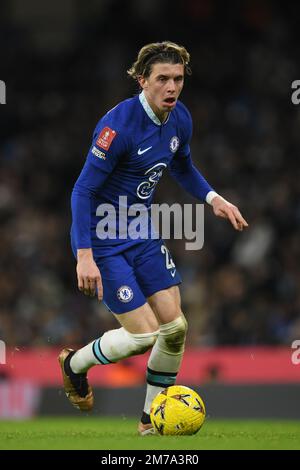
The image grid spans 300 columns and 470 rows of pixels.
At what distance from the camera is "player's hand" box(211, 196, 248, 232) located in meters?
7.54

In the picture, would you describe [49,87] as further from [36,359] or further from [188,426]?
[188,426]

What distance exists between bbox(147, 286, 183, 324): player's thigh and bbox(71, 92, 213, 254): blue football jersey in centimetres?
41

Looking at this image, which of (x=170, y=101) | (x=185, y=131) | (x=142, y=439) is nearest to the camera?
(x=142, y=439)

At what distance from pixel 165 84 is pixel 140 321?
1597 mm

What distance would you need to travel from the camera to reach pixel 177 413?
285 inches

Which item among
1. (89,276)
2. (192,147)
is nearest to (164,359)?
(89,276)

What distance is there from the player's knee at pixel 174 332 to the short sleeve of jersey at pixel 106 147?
3.74 ft

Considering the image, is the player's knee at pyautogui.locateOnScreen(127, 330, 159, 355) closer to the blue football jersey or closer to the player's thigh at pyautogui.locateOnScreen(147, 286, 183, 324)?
the player's thigh at pyautogui.locateOnScreen(147, 286, 183, 324)

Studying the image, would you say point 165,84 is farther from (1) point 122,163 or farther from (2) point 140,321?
(2) point 140,321

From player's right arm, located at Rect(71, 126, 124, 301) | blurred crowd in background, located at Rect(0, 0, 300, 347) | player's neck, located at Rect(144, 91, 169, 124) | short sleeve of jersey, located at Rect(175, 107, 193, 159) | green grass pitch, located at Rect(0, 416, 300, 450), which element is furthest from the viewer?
blurred crowd in background, located at Rect(0, 0, 300, 347)

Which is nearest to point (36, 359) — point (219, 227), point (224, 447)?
point (219, 227)

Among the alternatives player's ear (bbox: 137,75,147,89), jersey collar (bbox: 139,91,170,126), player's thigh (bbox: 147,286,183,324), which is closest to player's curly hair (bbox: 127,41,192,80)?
player's ear (bbox: 137,75,147,89)

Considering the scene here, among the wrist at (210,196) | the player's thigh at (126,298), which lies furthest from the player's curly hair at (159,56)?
the player's thigh at (126,298)

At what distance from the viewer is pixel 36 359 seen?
13594mm
